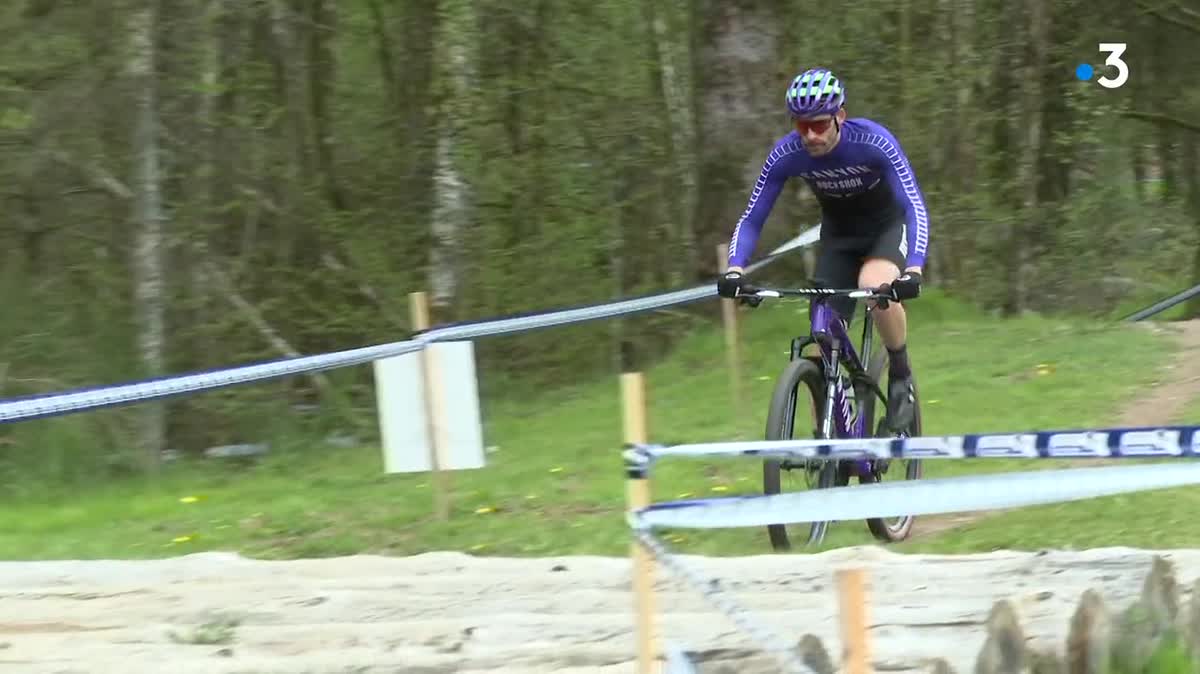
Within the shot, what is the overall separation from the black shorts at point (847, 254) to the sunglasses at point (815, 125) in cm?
65

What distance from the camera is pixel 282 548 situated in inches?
268

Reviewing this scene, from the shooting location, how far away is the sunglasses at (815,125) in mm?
5867

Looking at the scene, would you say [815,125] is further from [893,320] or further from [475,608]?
[475,608]

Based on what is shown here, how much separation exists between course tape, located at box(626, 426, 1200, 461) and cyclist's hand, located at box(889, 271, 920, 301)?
228 cm

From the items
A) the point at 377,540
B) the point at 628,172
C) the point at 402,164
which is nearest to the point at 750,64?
the point at 628,172

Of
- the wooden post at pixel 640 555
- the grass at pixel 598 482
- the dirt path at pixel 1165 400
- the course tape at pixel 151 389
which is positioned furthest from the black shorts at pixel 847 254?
the wooden post at pixel 640 555

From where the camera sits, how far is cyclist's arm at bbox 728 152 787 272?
6.16 metres

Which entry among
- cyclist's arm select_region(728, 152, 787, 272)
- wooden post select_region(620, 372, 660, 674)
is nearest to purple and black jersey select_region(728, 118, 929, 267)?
cyclist's arm select_region(728, 152, 787, 272)

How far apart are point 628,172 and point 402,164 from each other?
216 cm

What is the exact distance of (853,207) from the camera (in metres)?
6.41

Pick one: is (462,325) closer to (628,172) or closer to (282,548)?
(282,548)

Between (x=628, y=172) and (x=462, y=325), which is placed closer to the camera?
(x=462, y=325)

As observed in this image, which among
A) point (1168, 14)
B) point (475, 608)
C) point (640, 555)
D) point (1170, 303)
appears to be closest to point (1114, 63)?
point (1168, 14)

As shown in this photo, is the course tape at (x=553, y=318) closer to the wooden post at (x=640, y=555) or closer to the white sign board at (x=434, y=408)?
the white sign board at (x=434, y=408)
